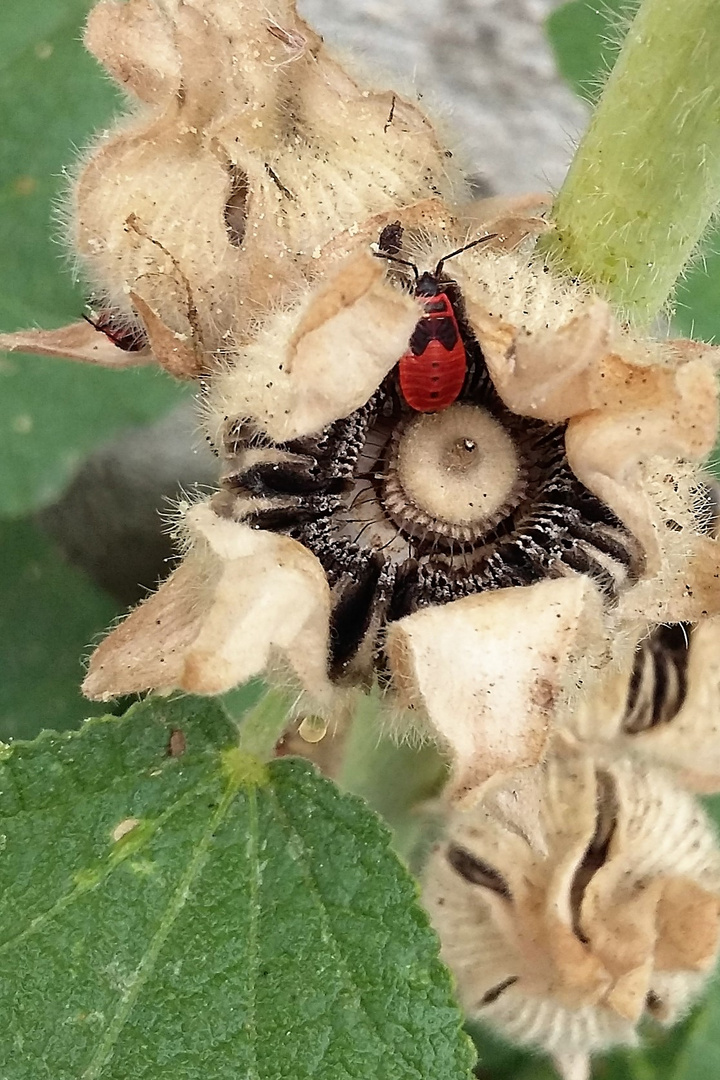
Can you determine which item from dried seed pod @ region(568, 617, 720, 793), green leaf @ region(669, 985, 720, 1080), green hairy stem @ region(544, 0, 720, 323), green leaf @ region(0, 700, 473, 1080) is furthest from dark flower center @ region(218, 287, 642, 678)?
green leaf @ region(669, 985, 720, 1080)

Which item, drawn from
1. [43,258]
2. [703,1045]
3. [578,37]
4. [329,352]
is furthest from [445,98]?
[703,1045]

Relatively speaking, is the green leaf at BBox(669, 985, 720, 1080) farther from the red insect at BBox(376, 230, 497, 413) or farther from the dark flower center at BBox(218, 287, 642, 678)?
the red insect at BBox(376, 230, 497, 413)

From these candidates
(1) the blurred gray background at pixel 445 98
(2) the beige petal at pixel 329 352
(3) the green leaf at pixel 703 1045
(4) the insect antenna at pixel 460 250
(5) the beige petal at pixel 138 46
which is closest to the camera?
(2) the beige petal at pixel 329 352

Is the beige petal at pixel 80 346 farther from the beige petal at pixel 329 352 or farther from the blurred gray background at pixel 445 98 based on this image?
the blurred gray background at pixel 445 98

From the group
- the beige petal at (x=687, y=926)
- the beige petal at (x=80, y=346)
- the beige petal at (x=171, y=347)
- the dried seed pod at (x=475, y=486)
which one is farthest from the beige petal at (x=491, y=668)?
the beige petal at (x=687, y=926)

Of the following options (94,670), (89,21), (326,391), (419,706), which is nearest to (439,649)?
(419,706)

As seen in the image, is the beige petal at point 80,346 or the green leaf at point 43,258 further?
the green leaf at point 43,258

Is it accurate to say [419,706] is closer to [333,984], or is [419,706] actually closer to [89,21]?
[333,984]
